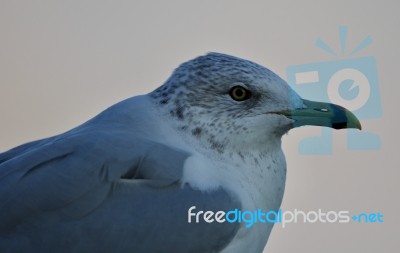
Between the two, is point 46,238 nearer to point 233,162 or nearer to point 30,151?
point 30,151

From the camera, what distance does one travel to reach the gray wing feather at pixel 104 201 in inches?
66.7

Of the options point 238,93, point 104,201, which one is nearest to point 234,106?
point 238,93

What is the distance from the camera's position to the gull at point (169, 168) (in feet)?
5.58

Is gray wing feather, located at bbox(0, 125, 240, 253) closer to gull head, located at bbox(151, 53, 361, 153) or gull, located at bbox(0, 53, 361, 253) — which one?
gull, located at bbox(0, 53, 361, 253)

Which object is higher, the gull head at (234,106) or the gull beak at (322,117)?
the gull head at (234,106)

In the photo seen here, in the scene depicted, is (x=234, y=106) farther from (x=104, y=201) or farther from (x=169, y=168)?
(x=104, y=201)

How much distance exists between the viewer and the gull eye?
1.93 m

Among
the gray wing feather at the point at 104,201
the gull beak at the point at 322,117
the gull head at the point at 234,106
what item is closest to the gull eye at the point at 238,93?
the gull head at the point at 234,106

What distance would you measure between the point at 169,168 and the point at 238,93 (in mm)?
316

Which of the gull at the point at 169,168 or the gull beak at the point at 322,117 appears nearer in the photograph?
the gull at the point at 169,168

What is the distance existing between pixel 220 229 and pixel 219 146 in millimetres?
244

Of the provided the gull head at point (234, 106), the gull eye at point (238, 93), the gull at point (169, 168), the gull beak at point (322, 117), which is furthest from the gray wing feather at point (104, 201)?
the gull beak at point (322, 117)

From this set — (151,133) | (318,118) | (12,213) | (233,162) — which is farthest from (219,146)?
(12,213)

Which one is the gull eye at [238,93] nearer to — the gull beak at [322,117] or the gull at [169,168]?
the gull at [169,168]
